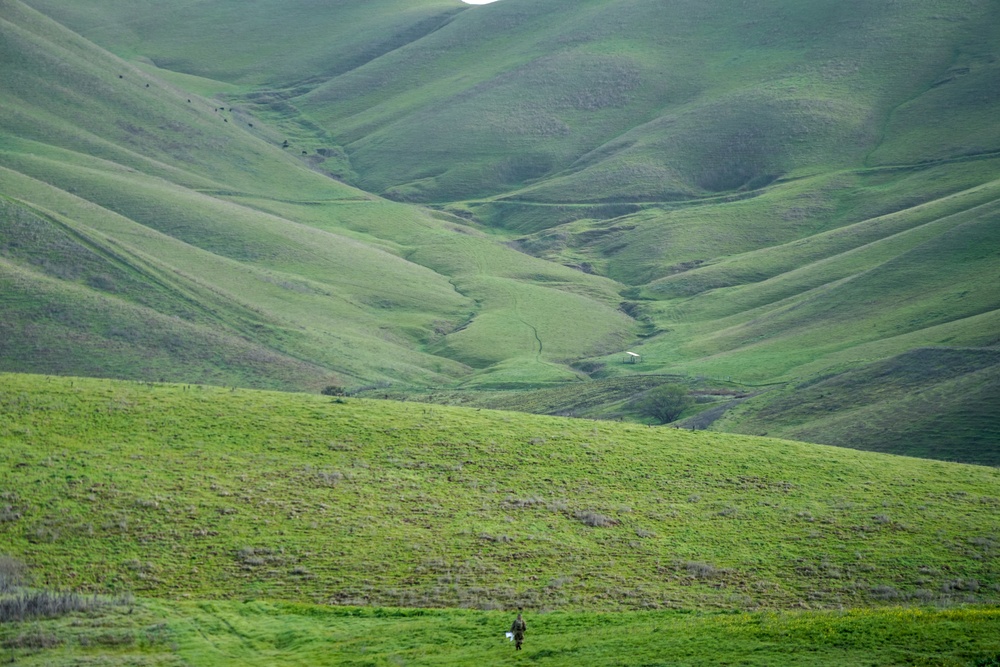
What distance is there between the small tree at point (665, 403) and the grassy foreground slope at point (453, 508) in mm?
40986

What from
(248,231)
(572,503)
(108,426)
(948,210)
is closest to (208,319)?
(248,231)

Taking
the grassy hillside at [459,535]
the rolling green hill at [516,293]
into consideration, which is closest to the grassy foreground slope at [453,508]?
the grassy hillside at [459,535]

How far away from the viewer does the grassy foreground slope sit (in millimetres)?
39688

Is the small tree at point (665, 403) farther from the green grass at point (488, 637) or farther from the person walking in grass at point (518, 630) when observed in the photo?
the person walking in grass at point (518, 630)

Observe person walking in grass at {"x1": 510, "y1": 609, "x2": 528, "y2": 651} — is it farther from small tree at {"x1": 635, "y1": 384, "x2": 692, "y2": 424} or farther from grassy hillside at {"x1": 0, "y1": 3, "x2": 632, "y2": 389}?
grassy hillside at {"x1": 0, "y1": 3, "x2": 632, "y2": 389}

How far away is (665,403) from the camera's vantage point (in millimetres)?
101625

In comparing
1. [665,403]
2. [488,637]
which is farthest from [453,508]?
[665,403]

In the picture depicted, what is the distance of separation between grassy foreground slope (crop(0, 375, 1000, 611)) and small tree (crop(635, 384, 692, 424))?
40986 millimetres

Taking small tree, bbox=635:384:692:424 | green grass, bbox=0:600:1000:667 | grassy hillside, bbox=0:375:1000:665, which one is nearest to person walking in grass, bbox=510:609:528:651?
green grass, bbox=0:600:1000:667

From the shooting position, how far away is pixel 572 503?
→ 48062mm

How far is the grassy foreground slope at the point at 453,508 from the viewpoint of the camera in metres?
39.7

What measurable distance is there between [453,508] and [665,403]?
58.1 m

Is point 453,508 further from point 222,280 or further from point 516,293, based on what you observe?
point 516,293

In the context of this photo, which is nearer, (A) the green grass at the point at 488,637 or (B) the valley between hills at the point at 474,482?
(A) the green grass at the point at 488,637
